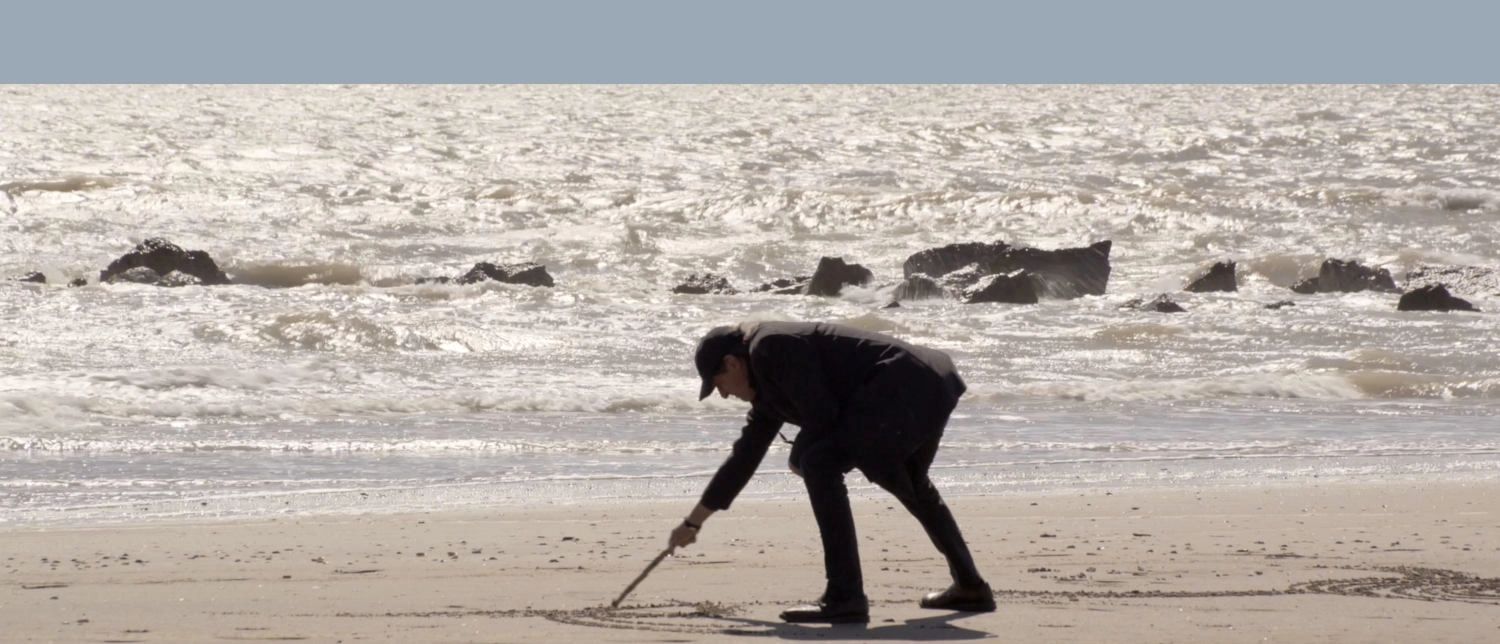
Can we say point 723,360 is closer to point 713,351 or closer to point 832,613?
point 713,351

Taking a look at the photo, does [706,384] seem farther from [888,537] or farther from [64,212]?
[64,212]

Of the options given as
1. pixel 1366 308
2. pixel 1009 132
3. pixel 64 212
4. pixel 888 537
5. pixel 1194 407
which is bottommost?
pixel 888 537

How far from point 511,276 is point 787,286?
3444 mm

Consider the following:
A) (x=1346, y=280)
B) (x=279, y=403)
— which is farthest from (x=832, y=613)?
(x=1346, y=280)

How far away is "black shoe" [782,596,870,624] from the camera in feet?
17.2

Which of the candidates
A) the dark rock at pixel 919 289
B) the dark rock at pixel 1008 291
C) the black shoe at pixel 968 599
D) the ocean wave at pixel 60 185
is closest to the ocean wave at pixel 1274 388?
the dark rock at pixel 1008 291

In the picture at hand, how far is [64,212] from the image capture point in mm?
32062

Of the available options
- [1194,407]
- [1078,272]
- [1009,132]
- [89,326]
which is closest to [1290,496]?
[1194,407]

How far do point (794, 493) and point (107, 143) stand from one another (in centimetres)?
3765

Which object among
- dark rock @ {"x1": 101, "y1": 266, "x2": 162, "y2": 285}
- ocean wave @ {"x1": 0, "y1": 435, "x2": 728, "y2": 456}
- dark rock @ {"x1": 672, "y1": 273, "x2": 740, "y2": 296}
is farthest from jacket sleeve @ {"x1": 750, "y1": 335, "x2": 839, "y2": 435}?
dark rock @ {"x1": 101, "y1": 266, "x2": 162, "y2": 285}

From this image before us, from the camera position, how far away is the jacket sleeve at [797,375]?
5012 millimetres

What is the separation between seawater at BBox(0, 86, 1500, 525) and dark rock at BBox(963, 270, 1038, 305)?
1.78 feet

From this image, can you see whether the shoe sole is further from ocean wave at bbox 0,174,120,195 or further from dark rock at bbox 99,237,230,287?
ocean wave at bbox 0,174,120,195

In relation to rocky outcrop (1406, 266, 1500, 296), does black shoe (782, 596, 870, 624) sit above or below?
below
